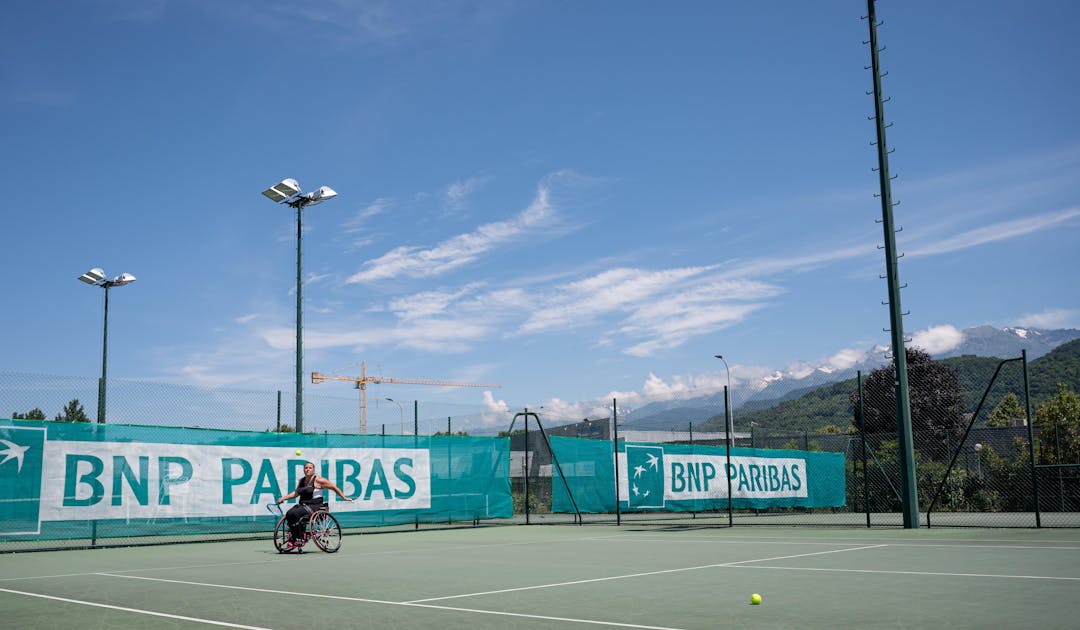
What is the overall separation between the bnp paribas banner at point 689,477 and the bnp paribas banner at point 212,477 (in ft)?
5.67

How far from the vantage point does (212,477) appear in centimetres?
1734

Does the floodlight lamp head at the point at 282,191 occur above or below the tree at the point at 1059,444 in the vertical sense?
above

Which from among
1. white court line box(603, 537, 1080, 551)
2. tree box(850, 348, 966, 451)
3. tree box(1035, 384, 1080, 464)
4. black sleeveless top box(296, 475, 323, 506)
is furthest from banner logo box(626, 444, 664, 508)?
tree box(850, 348, 966, 451)

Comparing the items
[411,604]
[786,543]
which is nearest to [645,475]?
[786,543]

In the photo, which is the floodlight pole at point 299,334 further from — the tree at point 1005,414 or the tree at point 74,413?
the tree at point 1005,414

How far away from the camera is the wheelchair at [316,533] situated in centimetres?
1373

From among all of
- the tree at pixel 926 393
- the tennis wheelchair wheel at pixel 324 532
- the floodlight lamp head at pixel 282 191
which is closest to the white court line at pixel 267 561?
the tennis wheelchair wheel at pixel 324 532

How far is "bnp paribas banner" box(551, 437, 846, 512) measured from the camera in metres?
22.6

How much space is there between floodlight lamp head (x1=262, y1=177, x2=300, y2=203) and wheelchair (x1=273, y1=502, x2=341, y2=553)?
10.2 metres

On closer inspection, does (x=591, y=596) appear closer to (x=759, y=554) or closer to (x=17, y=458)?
(x=759, y=554)

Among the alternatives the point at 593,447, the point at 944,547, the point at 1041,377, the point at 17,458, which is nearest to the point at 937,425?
the point at 1041,377

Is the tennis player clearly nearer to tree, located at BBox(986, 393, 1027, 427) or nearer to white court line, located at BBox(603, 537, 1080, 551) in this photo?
white court line, located at BBox(603, 537, 1080, 551)

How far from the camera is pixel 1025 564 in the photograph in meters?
10.1

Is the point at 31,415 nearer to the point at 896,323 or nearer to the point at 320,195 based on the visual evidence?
the point at 320,195
